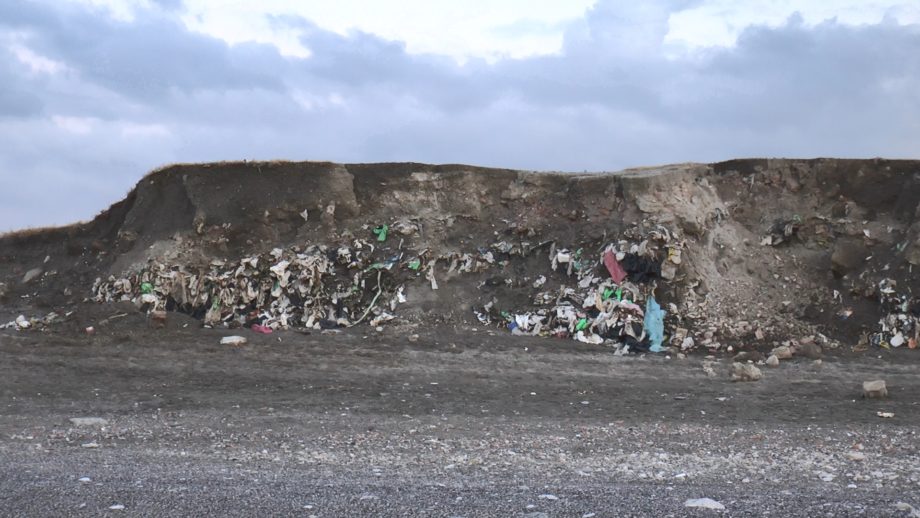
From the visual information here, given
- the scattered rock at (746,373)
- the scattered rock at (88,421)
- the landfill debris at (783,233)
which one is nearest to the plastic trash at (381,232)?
the landfill debris at (783,233)

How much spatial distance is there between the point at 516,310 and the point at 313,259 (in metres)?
3.68

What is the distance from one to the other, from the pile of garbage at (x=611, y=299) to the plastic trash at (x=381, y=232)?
2.46m

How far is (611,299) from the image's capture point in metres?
14.1

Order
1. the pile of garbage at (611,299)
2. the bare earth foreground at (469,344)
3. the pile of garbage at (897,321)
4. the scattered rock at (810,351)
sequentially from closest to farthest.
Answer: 1. the bare earth foreground at (469,344)
2. the scattered rock at (810,351)
3. the pile of garbage at (897,321)
4. the pile of garbage at (611,299)

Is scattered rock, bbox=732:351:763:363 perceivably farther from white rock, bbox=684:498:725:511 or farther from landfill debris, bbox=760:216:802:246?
white rock, bbox=684:498:725:511

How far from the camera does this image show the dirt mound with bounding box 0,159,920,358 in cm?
1403

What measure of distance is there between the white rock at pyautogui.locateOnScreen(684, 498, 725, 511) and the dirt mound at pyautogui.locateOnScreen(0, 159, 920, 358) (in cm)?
753

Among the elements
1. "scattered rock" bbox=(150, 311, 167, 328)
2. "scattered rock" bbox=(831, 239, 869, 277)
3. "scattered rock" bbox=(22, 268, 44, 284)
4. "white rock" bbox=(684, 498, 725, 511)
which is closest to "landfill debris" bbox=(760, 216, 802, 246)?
"scattered rock" bbox=(831, 239, 869, 277)

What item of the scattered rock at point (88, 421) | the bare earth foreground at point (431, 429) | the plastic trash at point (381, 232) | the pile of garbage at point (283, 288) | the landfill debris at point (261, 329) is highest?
the plastic trash at point (381, 232)

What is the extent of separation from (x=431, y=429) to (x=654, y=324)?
247 inches

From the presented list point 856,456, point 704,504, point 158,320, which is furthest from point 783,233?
point 704,504

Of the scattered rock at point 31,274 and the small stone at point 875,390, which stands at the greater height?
the scattered rock at point 31,274

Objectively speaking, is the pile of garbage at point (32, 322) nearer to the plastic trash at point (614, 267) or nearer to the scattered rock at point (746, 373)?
→ the plastic trash at point (614, 267)

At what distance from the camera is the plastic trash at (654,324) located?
43.9 ft
